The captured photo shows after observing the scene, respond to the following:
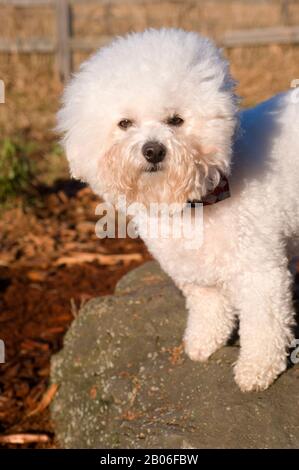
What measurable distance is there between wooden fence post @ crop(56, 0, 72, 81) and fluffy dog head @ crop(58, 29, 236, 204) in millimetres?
7795

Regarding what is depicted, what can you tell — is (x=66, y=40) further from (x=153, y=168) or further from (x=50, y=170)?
(x=153, y=168)

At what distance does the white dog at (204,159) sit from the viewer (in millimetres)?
3043

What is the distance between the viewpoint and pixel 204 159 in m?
3.10

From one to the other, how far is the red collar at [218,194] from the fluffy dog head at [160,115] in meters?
0.06

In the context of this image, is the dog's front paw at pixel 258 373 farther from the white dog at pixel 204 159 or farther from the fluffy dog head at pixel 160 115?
the fluffy dog head at pixel 160 115

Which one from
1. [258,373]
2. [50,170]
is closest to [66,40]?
[50,170]

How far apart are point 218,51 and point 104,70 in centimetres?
51

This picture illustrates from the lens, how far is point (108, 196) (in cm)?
334

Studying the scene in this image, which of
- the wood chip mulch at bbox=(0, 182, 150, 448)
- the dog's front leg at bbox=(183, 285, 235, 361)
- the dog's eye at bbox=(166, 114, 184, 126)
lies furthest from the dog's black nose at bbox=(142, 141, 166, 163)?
the wood chip mulch at bbox=(0, 182, 150, 448)

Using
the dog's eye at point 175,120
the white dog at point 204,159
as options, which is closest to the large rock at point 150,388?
the white dog at point 204,159

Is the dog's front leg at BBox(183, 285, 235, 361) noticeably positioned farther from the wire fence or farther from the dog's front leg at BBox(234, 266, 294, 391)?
the wire fence

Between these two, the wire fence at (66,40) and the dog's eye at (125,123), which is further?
the wire fence at (66,40)

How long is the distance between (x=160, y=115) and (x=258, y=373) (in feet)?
3.97

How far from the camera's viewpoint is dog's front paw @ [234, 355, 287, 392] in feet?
10.9
